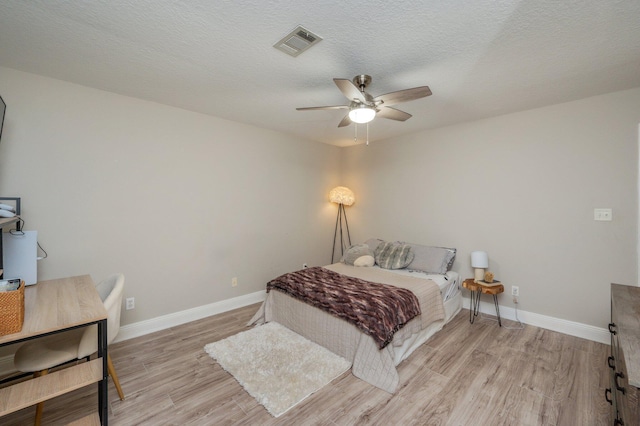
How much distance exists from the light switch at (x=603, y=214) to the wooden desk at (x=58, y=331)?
423cm

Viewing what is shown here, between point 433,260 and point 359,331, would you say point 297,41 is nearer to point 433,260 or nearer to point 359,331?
point 359,331

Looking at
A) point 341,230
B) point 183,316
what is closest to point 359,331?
point 183,316

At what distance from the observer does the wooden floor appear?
183 cm

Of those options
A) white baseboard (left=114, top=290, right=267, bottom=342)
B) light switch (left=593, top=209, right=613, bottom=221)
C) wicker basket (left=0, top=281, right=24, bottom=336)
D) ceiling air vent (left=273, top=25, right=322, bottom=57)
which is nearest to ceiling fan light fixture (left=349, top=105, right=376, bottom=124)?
ceiling air vent (left=273, top=25, right=322, bottom=57)

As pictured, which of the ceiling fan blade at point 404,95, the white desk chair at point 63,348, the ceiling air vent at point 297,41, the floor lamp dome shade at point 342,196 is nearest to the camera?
the white desk chair at point 63,348

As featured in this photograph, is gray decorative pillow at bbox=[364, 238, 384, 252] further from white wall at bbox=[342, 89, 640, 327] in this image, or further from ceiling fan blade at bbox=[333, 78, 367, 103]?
ceiling fan blade at bbox=[333, 78, 367, 103]

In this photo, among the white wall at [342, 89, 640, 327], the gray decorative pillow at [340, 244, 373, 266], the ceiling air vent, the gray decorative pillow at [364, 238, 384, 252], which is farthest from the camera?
the gray decorative pillow at [364, 238, 384, 252]

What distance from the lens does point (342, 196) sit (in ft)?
15.4

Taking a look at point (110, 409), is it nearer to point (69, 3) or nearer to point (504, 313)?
point (69, 3)

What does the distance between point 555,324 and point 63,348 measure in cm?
443

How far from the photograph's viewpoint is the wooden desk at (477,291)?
124 inches

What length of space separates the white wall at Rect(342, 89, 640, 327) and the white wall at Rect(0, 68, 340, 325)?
2056mm

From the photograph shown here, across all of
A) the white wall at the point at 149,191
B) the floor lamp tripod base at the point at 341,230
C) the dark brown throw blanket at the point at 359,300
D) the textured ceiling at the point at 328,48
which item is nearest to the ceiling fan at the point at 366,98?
the textured ceiling at the point at 328,48

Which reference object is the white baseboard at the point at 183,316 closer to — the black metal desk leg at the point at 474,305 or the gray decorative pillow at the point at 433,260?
the gray decorative pillow at the point at 433,260
